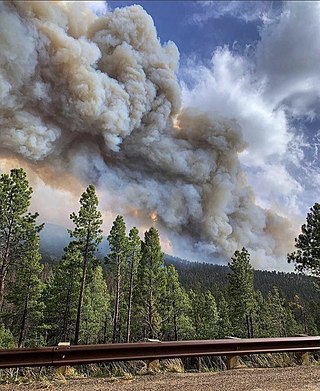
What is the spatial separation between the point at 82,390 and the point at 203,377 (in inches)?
82.7

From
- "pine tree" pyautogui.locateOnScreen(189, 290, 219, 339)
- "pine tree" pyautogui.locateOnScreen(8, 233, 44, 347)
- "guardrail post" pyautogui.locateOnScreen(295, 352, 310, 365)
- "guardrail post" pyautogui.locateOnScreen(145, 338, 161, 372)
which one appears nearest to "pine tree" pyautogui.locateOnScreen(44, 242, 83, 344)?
"pine tree" pyautogui.locateOnScreen(8, 233, 44, 347)

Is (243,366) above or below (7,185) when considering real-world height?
below

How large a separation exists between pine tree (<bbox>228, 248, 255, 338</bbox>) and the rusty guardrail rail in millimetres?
31429

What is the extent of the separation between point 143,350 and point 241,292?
3397 centimetres

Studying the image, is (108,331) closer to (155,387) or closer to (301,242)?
(301,242)

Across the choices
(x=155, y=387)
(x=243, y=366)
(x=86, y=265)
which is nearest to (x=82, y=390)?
(x=155, y=387)

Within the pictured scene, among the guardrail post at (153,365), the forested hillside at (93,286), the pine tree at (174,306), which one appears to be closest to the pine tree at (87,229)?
the forested hillside at (93,286)

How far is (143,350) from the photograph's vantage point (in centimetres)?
583

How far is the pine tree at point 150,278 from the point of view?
32562 mm

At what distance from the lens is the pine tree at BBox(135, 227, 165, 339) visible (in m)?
32.6

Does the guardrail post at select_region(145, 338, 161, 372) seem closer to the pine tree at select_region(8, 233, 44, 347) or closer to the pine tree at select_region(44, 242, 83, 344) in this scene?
the pine tree at select_region(44, 242, 83, 344)

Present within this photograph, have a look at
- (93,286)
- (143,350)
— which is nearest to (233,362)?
(143,350)

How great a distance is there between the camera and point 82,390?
4.90 meters

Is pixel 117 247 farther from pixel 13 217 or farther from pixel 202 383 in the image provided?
pixel 202 383
